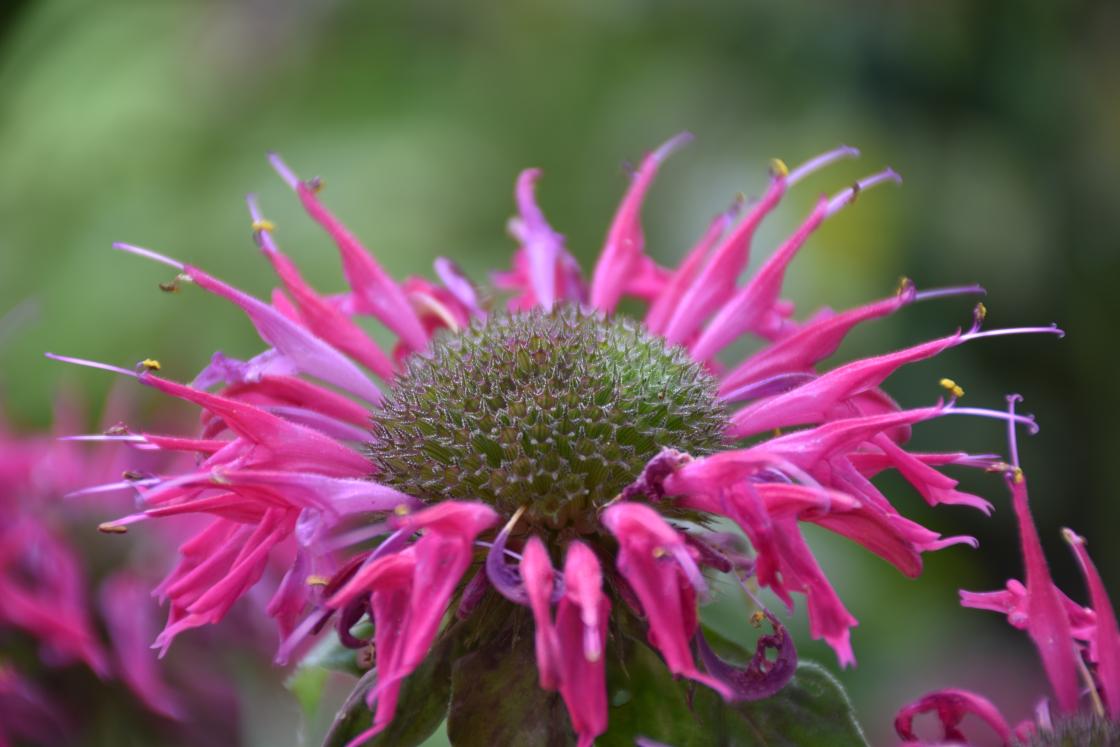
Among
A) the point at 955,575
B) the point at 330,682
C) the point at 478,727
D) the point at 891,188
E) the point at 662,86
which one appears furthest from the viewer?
the point at 662,86

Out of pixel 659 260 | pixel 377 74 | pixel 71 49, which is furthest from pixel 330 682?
pixel 71 49

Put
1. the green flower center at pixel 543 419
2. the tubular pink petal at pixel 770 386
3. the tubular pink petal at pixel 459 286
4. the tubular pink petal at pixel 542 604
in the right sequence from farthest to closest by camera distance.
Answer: the tubular pink petal at pixel 459 286 < the tubular pink petal at pixel 770 386 < the green flower center at pixel 543 419 < the tubular pink petal at pixel 542 604

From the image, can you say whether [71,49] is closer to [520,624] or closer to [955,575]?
[955,575]

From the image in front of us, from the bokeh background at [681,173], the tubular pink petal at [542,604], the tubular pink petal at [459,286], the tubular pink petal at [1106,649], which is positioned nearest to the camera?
the tubular pink petal at [542,604]

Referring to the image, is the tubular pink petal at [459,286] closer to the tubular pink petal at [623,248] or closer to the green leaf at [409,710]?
the tubular pink petal at [623,248]

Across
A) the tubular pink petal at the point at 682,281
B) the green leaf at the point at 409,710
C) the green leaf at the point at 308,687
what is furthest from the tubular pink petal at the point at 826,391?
the green leaf at the point at 308,687

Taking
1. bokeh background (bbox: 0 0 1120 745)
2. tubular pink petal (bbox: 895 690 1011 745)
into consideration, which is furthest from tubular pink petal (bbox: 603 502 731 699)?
bokeh background (bbox: 0 0 1120 745)
